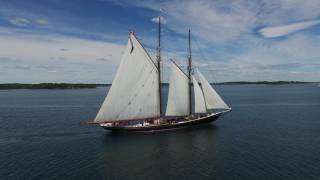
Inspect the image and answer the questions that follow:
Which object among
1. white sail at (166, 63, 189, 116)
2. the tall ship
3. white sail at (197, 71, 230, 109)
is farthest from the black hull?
white sail at (166, 63, 189, 116)

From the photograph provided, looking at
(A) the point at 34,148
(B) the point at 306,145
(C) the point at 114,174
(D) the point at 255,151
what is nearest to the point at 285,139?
(B) the point at 306,145

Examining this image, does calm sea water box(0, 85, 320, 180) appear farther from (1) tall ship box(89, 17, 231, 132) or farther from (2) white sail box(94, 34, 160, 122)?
(2) white sail box(94, 34, 160, 122)

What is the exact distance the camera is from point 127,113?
67312 millimetres

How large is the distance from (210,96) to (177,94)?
A: 8421 millimetres

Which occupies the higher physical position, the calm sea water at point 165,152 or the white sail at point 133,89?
the white sail at point 133,89

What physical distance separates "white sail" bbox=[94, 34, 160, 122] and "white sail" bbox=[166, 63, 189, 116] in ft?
12.9

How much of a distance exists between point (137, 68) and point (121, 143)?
16363 mm

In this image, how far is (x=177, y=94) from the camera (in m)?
73.6

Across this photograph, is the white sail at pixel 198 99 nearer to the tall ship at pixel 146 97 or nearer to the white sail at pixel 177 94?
the tall ship at pixel 146 97

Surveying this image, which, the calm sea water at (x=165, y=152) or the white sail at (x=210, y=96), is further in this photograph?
the white sail at (x=210, y=96)

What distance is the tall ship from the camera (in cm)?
6456

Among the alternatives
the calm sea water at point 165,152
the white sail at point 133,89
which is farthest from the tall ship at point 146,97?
the calm sea water at point 165,152

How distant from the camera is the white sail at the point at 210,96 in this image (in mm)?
75250

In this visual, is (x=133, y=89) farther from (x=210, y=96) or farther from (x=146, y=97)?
(x=210, y=96)
